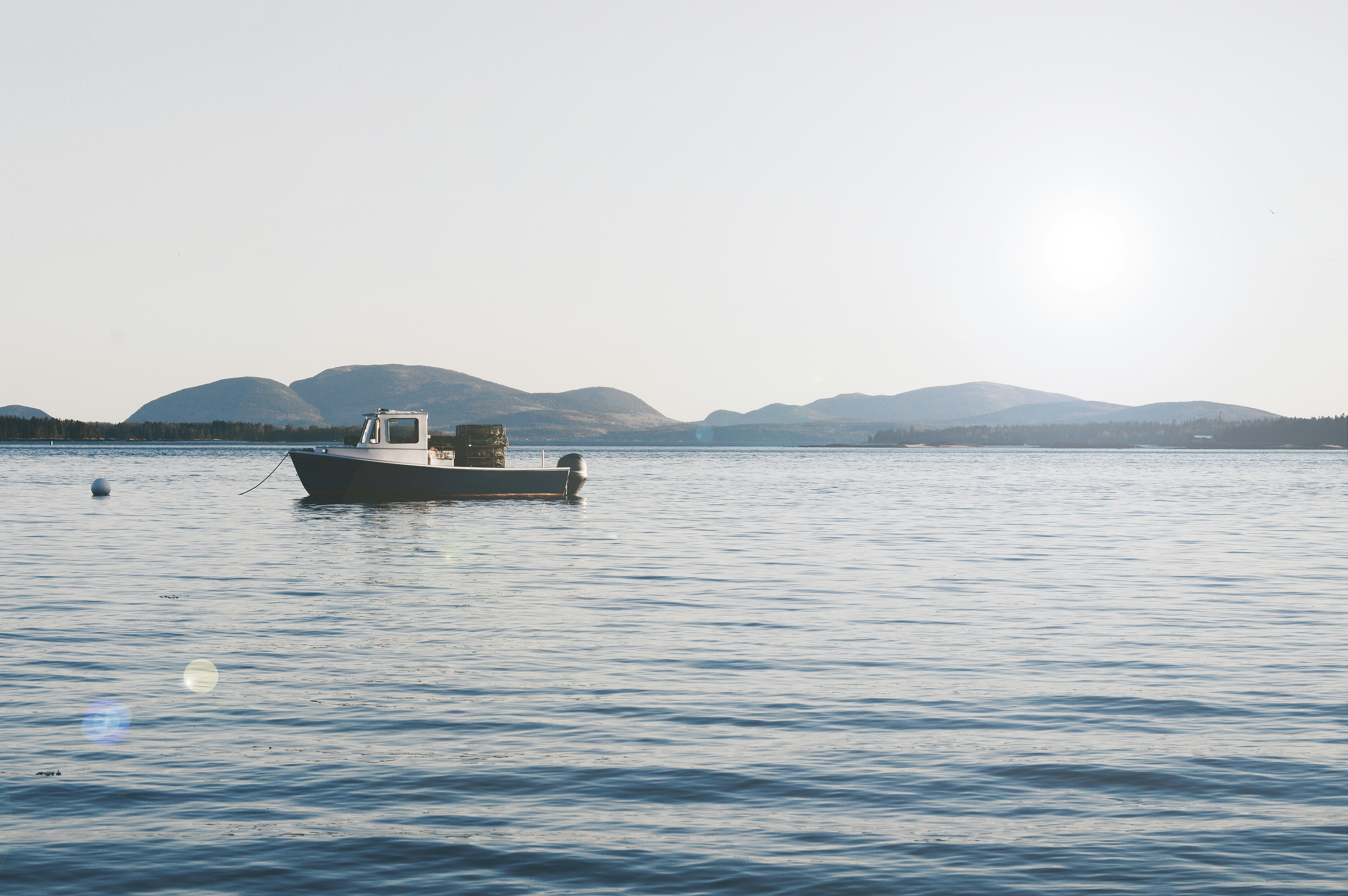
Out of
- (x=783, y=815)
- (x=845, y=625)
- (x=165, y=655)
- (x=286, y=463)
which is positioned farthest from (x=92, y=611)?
(x=286, y=463)

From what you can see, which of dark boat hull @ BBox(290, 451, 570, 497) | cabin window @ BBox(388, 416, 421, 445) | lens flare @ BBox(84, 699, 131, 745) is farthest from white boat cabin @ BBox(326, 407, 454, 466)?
lens flare @ BBox(84, 699, 131, 745)

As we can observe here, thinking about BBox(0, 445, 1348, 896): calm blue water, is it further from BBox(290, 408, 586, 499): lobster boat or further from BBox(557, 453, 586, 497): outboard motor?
BBox(557, 453, 586, 497): outboard motor

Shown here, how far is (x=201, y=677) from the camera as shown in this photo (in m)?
15.8

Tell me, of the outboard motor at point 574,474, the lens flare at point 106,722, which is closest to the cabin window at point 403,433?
the outboard motor at point 574,474

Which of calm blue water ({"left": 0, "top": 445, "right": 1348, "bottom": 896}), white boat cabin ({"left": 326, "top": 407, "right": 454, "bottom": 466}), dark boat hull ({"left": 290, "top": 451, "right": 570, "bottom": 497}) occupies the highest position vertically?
white boat cabin ({"left": 326, "top": 407, "right": 454, "bottom": 466})

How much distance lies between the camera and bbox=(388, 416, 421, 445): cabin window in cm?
5569

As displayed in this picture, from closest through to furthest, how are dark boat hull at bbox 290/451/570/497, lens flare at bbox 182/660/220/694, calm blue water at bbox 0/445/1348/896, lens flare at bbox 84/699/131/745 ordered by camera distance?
calm blue water at bbox 0/445/1348/896, lens flare at bbox 84/699/131/745, lens flare at bbox 182/660/220/694, dark boat hull at bbox 290/451/570/497

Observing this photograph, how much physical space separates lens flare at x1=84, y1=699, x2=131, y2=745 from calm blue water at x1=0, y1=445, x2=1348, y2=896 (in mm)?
160

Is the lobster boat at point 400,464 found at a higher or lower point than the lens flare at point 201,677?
higher

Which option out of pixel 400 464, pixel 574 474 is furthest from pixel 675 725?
pixel 574 474

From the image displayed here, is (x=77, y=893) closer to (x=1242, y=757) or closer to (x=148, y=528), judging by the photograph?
(x=1242, y=757)

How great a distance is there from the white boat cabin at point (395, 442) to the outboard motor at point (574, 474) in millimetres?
8653

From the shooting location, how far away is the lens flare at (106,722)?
12.5 metres

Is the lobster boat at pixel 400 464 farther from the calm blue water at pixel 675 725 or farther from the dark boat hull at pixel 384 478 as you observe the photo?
the calm blue water at pixel 675 725
